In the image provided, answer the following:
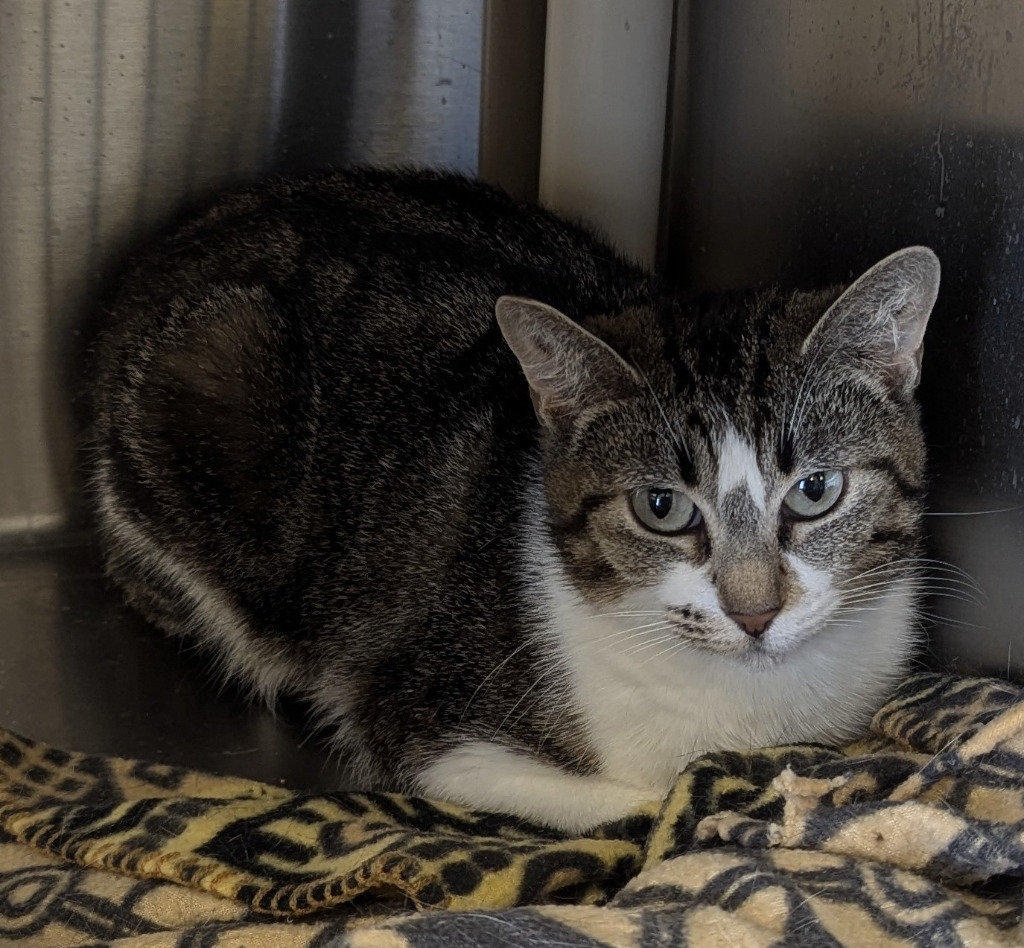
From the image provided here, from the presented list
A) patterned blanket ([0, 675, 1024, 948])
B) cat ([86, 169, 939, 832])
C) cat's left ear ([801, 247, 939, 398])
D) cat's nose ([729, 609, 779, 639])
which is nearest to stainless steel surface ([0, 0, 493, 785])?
cat ([86, 169, 939, 832])

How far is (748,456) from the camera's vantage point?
153 centimetres

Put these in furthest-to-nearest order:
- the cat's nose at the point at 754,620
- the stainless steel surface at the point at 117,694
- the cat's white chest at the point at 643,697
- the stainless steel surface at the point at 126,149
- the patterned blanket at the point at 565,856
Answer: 1. the stainless steel surface at the point at 126,149
2. the stainless steel surface at the point at 117,694
3. the cat's white chest at the point at 643,697
4. the cat's nose at the point at 754,620
5. the patterned blanket at the point at 565,856

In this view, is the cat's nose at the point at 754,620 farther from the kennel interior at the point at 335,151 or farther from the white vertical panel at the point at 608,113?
the white vertical panel at the point at 608,113

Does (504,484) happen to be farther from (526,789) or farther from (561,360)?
(526,789)

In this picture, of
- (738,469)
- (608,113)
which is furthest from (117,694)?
(608,113)

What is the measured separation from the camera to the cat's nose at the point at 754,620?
4.85 ft

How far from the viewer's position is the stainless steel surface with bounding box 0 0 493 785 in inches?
88.9

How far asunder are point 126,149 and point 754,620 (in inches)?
61.3

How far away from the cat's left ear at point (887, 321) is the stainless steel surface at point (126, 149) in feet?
3.71

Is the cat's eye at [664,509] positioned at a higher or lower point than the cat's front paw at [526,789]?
higher

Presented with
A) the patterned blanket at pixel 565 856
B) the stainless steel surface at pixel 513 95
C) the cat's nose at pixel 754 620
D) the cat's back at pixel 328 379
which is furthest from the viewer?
the stainless steel surface at pixel 513 95

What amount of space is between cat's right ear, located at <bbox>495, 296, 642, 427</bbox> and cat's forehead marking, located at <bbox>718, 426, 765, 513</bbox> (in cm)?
15

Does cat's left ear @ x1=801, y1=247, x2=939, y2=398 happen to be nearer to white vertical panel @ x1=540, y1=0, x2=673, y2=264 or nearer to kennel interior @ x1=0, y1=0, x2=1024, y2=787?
kennel interior @ x1=0, y1=0, x2=1024, y2=787

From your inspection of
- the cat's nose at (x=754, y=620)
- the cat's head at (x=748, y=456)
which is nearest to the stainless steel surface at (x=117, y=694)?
the cat's head at (x=748, y=456)
